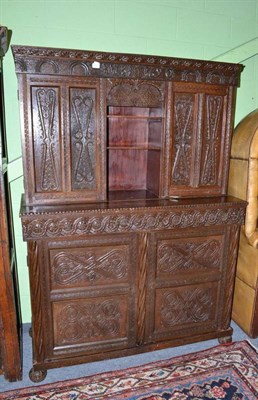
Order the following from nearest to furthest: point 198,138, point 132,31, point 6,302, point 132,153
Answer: point 6,302 < point 198,138 < point 132,31 < point 132,153

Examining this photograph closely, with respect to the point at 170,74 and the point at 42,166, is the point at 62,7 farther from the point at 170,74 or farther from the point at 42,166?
the point at 42,166

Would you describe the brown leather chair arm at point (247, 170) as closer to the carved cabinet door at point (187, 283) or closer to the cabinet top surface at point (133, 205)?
the cabinet top surface at point (133, 205)

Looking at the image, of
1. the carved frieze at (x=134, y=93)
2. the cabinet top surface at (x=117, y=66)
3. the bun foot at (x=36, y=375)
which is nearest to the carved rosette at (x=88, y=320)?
the bun foot at (x=36, y=375)

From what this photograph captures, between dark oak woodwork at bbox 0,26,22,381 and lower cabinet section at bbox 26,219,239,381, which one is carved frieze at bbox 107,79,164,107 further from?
lower cabinet section at bbox 26,219,239,381

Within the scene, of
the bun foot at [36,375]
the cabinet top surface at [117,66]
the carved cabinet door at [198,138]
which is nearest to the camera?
the cabinet top surface at [117,66]

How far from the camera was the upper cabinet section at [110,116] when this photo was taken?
183 cm

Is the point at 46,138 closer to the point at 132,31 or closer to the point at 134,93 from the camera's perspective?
the point at 134,93

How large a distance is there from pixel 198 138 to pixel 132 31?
96 cm

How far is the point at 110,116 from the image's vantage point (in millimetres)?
1994

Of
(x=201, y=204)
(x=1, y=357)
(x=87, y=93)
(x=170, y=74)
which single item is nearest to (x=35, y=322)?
(x=1, y=357)

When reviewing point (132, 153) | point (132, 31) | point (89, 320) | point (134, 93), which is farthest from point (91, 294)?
point (132, 31)

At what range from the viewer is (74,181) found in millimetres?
1993

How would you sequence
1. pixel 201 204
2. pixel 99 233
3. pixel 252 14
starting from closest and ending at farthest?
1. pixel 99 233
2. pixel 201 204
3. pixel 252 14

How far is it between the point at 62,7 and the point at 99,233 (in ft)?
5.21
